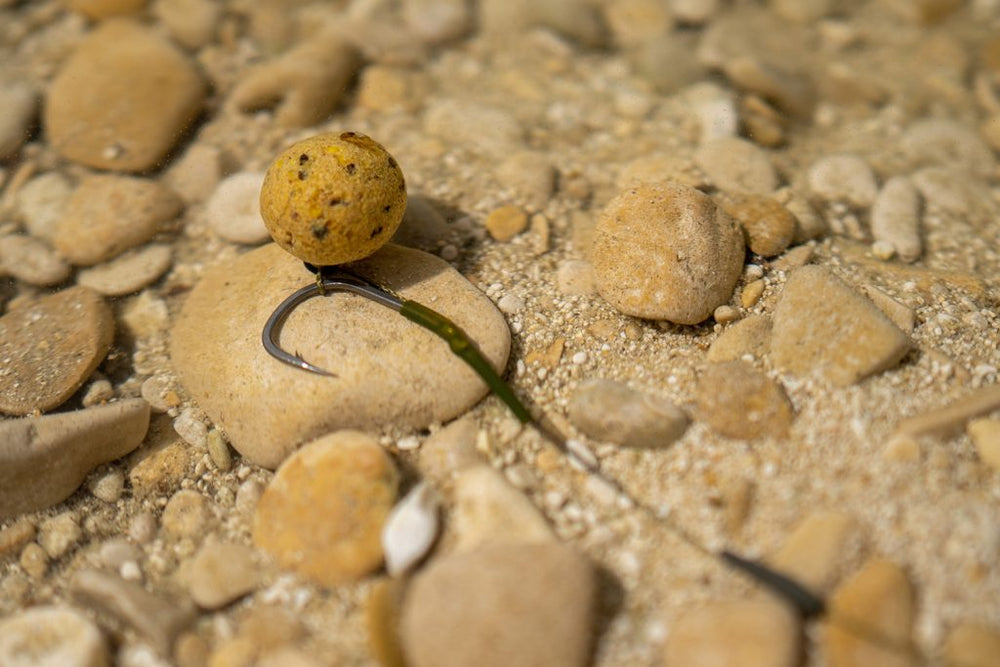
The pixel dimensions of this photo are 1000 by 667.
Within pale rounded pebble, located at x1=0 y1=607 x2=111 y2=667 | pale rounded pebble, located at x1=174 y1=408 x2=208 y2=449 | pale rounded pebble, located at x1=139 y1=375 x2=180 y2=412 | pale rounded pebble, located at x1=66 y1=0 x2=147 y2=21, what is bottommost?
pale rounded pebble, located at x1=0 y1=607 x2=111 y2=667

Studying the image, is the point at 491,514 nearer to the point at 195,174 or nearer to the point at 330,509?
the point at 330,509

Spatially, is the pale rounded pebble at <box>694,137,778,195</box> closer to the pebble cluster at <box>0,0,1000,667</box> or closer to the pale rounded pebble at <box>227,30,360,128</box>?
the pebble cluster at <box>0,0,1000,667</box>

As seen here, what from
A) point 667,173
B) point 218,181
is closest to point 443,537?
point 667,173

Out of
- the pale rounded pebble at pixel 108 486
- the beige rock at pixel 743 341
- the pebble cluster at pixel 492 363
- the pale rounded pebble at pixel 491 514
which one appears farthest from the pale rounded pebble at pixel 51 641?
the beige rock at pixel 743 341

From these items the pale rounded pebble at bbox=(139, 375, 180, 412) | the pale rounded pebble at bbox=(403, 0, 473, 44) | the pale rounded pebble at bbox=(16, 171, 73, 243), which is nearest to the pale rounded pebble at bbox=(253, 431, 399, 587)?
the pale rounded pebble at bbox=(139, 375, 180, 412)

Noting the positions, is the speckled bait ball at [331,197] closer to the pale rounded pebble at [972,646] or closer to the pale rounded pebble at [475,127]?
the pale rounded pebble at [475,127]

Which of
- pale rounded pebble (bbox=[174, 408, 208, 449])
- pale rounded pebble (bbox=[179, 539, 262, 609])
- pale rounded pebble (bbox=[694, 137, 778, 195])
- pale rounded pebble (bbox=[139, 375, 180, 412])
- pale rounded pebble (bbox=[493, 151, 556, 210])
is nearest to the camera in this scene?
pale rounded pebble (bbox=[179, 539, 262, 609])
